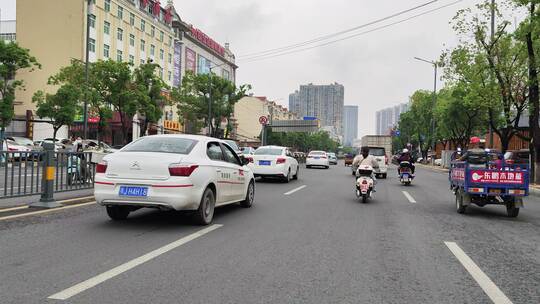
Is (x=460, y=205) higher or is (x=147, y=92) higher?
(x=147, y=92)

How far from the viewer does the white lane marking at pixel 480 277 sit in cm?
435

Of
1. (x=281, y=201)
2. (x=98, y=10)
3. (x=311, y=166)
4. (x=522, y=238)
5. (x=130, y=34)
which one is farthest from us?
(x=130, y=34)

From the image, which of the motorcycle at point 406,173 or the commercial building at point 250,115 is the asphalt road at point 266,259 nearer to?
the motorcycle at point 406,173

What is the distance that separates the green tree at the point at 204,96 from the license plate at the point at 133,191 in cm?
3986

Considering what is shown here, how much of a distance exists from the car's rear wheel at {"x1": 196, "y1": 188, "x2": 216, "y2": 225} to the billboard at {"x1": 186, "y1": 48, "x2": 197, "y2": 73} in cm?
5926

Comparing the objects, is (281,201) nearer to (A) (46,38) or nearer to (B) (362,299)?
(B) (362,299)

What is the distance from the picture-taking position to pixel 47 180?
30.7 ft

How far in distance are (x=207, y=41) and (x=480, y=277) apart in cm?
7044

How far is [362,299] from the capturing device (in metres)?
4.22

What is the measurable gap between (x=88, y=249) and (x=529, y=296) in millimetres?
4948

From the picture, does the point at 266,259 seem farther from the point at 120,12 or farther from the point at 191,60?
the point at 191,60

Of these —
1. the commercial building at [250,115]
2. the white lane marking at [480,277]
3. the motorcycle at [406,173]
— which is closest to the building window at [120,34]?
the motorcycle at [406,173]

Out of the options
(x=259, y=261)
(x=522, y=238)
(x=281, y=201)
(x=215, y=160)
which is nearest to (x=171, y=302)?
(x=259, y=261)

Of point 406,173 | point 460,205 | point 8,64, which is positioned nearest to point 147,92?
point 8,64
